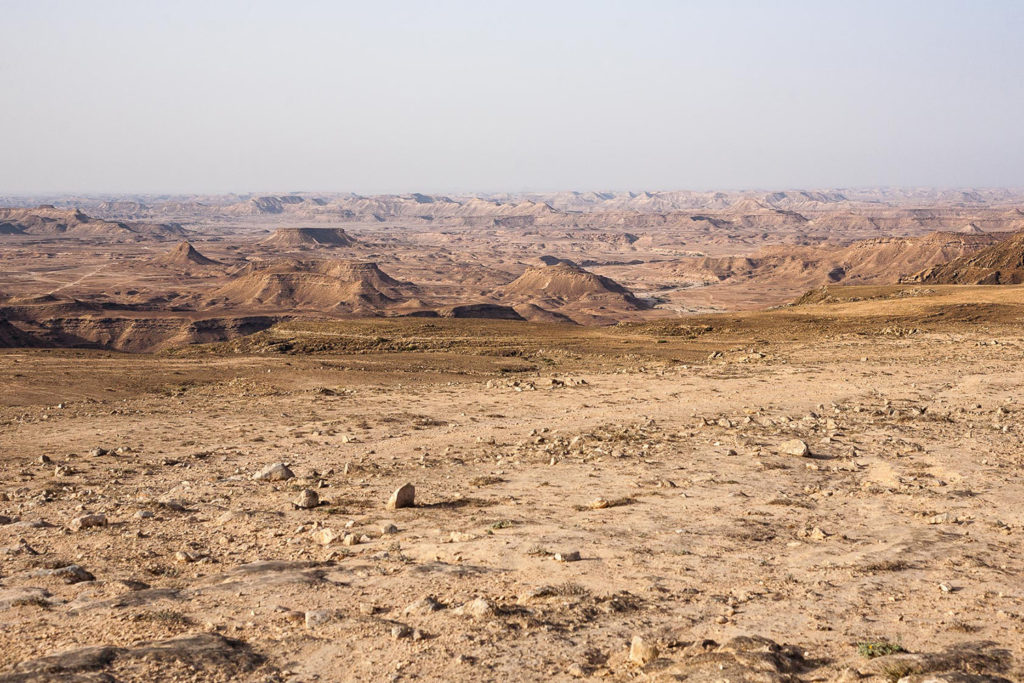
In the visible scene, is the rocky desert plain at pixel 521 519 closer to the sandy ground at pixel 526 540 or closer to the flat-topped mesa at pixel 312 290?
the sandy ground at pixel 526 540

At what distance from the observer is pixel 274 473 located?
39.5 feet

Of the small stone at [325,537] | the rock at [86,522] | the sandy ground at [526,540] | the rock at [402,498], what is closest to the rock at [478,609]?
the sandy ground at [526,540]

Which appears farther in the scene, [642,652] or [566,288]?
[566,288]

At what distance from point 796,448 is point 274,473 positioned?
27.1 feet

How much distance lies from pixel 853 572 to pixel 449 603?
4135mm

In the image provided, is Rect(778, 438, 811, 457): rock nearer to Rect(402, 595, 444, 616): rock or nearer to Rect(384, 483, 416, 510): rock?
Rect(384, 483, 416, 510): rock

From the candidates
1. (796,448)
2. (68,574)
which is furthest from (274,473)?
(796,448)

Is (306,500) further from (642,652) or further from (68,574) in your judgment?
(642,652)

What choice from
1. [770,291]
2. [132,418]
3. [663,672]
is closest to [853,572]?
[663,672]

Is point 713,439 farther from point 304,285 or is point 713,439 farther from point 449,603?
point 304,285

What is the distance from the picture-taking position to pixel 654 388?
20.4m

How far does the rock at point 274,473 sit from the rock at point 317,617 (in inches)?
198

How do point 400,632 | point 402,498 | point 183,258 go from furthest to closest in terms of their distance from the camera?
point 183,258 < point 402,498 < point 400,632

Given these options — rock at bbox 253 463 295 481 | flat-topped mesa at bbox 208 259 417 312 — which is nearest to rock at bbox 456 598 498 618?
rock at bbox 253 463 295 481
